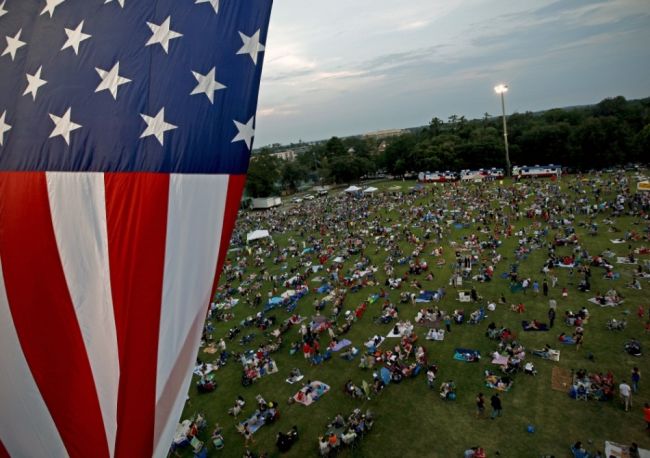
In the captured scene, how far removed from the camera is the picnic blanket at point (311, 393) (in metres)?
12.8

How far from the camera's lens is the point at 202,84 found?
341cm

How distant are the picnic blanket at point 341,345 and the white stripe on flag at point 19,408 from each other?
492 inches

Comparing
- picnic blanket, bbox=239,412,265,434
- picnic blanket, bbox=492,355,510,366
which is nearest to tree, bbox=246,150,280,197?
picnic blanket, bbox=239,412,265,434

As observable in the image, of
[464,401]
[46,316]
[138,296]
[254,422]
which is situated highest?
[138,296]

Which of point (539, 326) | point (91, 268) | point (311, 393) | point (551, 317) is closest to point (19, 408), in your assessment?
point (91, 268)

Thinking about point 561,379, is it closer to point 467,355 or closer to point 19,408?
point 467,355

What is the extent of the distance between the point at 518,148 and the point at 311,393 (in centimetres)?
5754

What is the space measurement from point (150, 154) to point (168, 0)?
1473mm

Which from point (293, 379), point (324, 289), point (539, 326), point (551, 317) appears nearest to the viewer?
point (293, 379)

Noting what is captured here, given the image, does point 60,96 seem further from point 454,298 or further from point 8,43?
point 454,298

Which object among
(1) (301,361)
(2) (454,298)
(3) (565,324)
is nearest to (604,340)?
(3) (565,324)

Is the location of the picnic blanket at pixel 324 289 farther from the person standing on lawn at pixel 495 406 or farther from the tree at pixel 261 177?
the tree at pixel 261 177

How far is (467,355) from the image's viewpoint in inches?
545

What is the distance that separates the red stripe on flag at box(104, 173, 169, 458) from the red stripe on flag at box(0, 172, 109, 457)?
41 centimetres
